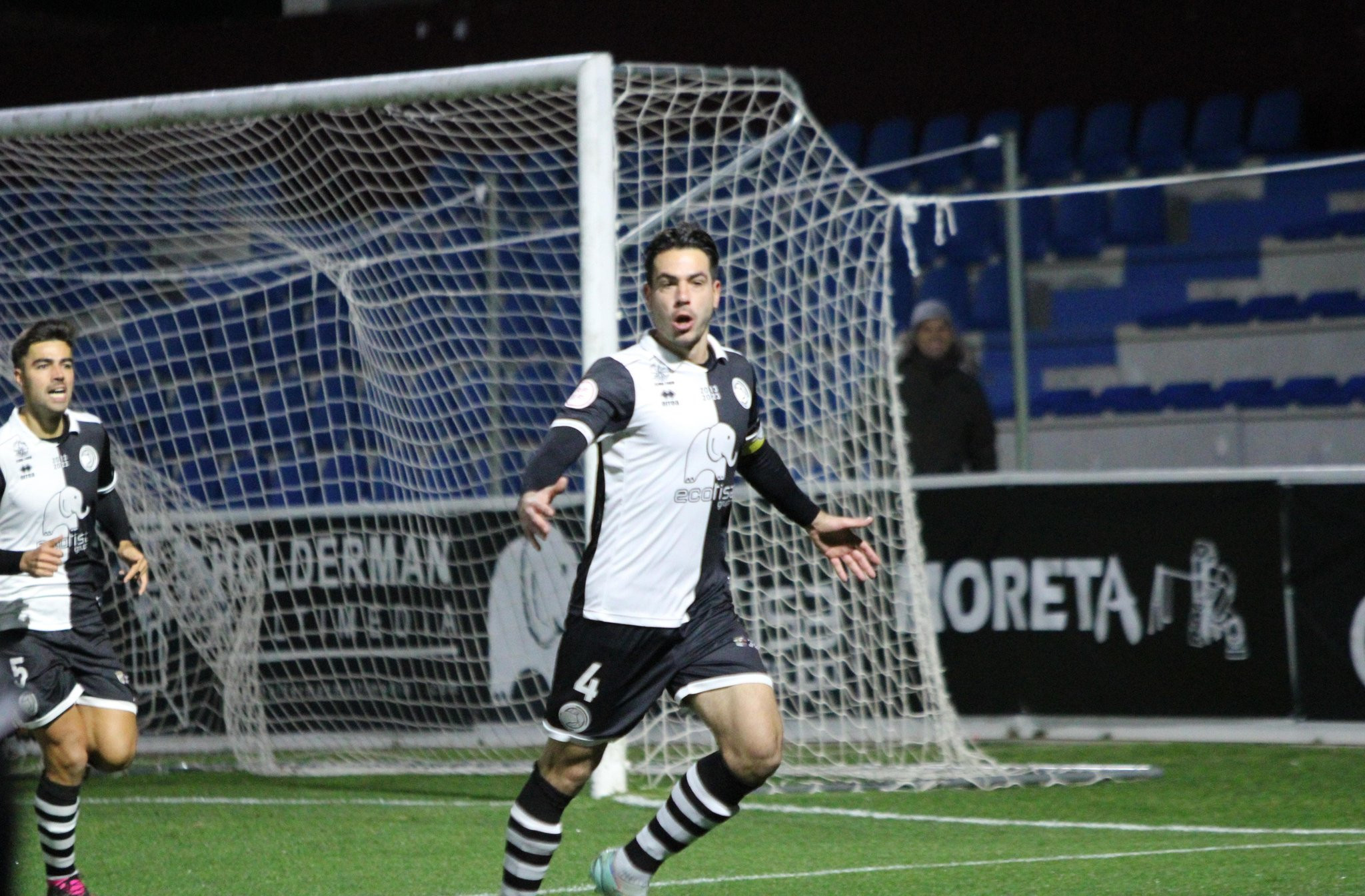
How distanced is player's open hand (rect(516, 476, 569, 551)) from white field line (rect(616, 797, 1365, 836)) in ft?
10.8

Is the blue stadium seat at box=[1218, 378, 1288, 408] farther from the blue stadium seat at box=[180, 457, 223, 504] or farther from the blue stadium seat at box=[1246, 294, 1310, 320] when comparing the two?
the blue stadium seat at box=[180, 457, 223, 504]

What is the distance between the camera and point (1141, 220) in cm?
1394

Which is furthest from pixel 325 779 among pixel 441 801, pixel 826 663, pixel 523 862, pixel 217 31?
pixel 217 31

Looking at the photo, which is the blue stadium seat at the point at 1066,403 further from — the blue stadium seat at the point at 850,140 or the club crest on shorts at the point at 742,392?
the club crest on shorts at the point at 742,392

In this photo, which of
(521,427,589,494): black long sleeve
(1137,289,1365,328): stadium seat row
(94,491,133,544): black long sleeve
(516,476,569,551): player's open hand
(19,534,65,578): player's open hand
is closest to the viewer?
(516,476,569,551): player's open hand

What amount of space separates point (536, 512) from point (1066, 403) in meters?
8.91

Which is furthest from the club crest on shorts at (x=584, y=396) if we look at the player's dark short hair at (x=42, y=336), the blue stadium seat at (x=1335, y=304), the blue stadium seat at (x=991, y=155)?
the blue stadium seat at (x=991, y=155)

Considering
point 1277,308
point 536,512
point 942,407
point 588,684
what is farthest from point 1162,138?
point 536,512

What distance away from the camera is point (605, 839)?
696 cm

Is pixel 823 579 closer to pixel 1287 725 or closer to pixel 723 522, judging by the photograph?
pixel 1287 725

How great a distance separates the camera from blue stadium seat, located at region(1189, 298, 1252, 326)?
1275 centimetres

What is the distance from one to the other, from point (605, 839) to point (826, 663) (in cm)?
224

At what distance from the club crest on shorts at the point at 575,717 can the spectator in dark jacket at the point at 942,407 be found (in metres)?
6.08

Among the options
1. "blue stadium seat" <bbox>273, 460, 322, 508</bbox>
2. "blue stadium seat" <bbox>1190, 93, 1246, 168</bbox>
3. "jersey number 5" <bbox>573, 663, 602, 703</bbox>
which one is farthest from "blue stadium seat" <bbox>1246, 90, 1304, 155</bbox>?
"jersey number 5" <bbox>573, 663, 602, 703</bbox>
